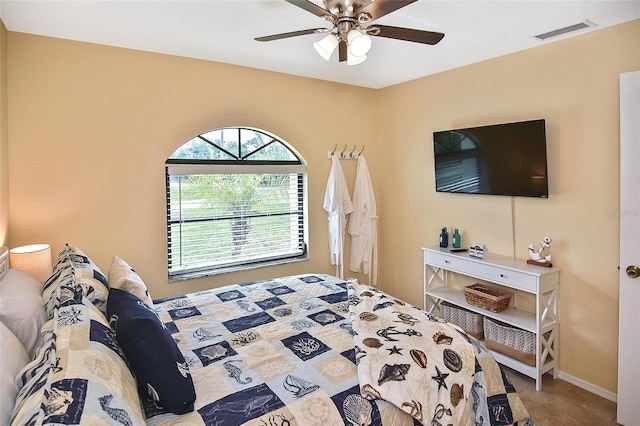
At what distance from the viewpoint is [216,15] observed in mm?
2330

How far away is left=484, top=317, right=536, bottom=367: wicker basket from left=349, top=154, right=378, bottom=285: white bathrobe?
133 centimetres

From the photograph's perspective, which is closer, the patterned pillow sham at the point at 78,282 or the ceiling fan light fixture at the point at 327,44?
the patterned pillow sham at the point at 78,282

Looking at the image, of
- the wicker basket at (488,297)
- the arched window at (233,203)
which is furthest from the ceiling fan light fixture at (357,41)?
the wicker basket at (488,297)

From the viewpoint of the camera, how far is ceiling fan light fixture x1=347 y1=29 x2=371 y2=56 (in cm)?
190

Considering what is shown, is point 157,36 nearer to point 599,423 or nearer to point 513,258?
point 513,258

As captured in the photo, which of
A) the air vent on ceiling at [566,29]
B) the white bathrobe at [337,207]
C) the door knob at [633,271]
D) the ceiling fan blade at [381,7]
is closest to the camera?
the ceiling fan blade at [381,7]

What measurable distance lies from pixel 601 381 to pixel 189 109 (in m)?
3.73

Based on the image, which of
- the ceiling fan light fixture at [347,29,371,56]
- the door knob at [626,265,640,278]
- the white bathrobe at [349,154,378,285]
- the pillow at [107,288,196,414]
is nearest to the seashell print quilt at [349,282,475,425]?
the pillow at [107,288,196,414]

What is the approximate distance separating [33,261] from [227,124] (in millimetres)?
1774

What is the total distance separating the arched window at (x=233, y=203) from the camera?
10.8 feet

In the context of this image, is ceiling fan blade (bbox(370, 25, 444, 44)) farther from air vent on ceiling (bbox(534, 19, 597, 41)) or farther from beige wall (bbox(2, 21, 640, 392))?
beige wall (bbox(2, 21, 640, 392))

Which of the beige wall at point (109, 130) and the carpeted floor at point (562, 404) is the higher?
the beige wall at point (109, 130)

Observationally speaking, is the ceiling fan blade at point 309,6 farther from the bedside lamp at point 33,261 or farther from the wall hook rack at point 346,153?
the wall hook rack at point 346,153

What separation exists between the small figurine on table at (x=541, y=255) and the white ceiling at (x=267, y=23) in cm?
150
